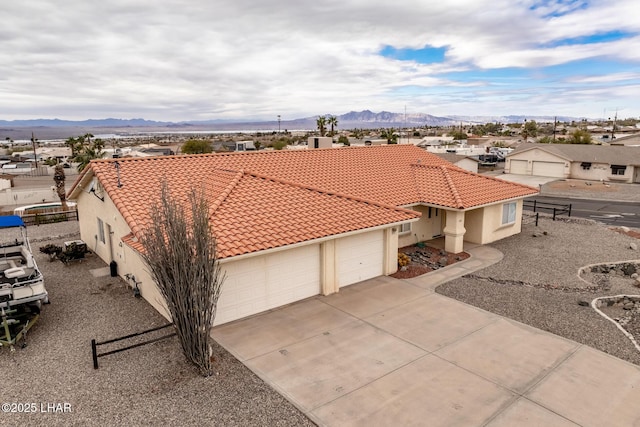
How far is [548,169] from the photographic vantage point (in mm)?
50781

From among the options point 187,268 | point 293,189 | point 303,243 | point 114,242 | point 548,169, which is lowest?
point 114,242

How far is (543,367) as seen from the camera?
10688mm

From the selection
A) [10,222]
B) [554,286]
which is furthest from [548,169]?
[10,222]

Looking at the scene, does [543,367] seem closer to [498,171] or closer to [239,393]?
[239,393]

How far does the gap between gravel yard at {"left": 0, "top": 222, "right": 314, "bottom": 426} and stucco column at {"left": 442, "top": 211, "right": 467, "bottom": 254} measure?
40.8 ft

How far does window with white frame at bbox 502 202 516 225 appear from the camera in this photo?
23.0 meters

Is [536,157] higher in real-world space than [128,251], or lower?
higher

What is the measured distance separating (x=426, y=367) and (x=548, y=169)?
4742 centimetres

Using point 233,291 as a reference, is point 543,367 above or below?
below

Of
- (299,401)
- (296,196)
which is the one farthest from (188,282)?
(296,196)

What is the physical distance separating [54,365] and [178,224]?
5240 millimetres

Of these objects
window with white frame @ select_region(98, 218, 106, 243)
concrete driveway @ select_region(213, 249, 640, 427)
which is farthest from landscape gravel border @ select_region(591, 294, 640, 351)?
window with white frame @ select_region(98, 218, 106, 243)

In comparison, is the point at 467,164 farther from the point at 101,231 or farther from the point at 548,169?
the point at 101,231

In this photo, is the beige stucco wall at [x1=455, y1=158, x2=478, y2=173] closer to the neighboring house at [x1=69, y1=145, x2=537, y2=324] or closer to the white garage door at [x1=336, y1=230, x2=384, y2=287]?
the neighboring house at [x1=69, y1=145, x2=537, y2=324]
